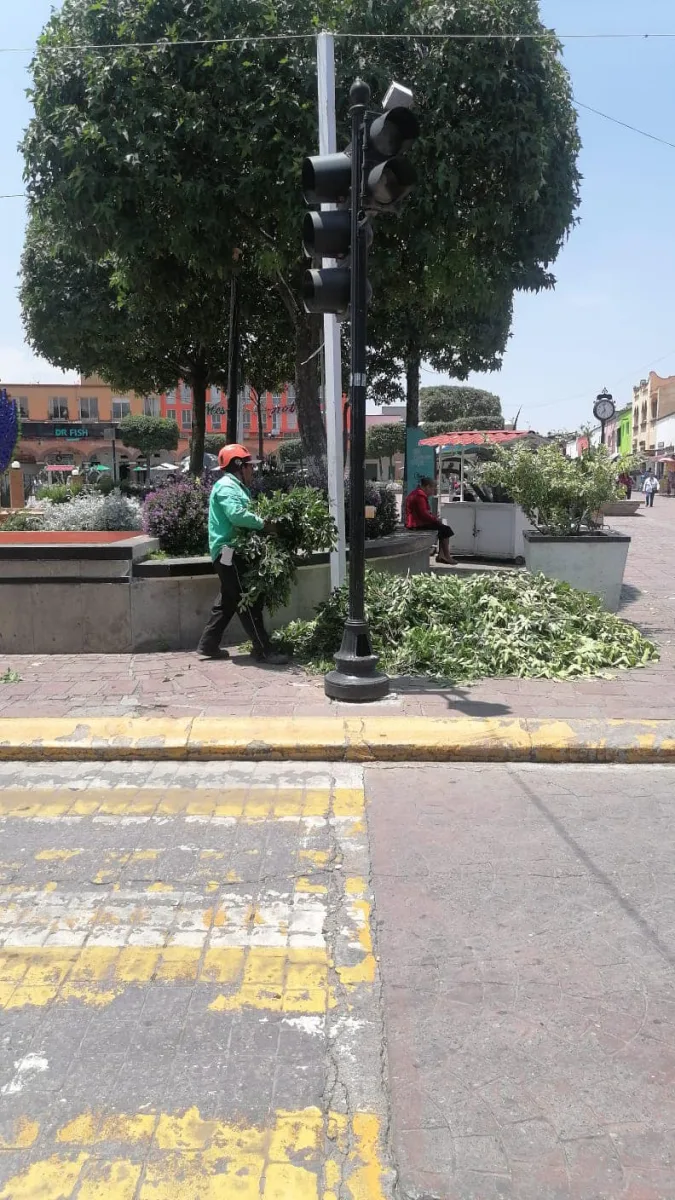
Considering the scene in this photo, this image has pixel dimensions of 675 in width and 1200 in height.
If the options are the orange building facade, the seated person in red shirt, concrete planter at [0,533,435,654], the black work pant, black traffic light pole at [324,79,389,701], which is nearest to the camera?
black traffic light pole at [324,79,389,701]

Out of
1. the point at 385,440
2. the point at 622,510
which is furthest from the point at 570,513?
the point at 385,440

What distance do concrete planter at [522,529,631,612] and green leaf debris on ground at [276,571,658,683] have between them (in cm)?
88

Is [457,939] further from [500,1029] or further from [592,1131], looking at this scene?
[592,1131]

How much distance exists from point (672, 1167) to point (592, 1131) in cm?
20

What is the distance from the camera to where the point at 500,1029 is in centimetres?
273

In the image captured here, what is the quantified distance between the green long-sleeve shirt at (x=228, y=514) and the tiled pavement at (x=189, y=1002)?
8.48 ft

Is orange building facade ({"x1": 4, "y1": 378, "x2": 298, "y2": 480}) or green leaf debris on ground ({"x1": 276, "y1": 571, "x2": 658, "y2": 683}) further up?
orange building facade ({"x1": 4, "y1": 378, "x2": 298, "y2": 480})

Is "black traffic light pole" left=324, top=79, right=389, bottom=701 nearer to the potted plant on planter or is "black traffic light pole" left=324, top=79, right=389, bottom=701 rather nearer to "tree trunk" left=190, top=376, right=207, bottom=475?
the potted plant on planter

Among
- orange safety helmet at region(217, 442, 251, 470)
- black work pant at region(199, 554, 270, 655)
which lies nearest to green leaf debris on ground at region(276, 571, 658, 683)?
black work pant at region(199, 554, 270, 655)

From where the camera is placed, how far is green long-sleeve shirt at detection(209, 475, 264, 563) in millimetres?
6738

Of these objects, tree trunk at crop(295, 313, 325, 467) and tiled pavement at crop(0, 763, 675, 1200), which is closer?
tiled pavement at crop(0, 763, 675, 1200)

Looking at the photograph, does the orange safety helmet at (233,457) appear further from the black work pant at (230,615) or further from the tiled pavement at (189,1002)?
the tiled pavement at (189,1002)

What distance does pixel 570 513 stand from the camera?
9188 millimetres

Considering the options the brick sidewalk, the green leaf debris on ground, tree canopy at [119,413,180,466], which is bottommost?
the brick sidewalk
